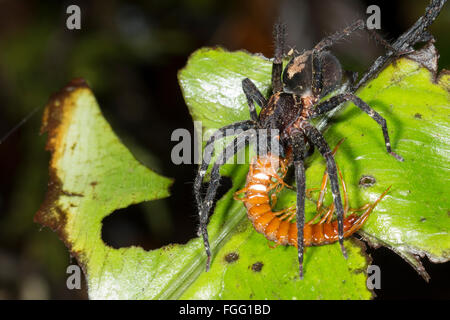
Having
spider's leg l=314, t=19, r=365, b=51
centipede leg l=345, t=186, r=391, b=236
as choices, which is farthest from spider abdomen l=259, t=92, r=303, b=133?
centipede leg l=345, t=186, r=391, b=236

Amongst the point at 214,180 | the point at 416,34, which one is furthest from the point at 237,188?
the point at 416,34

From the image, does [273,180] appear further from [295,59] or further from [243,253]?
[295,59]
